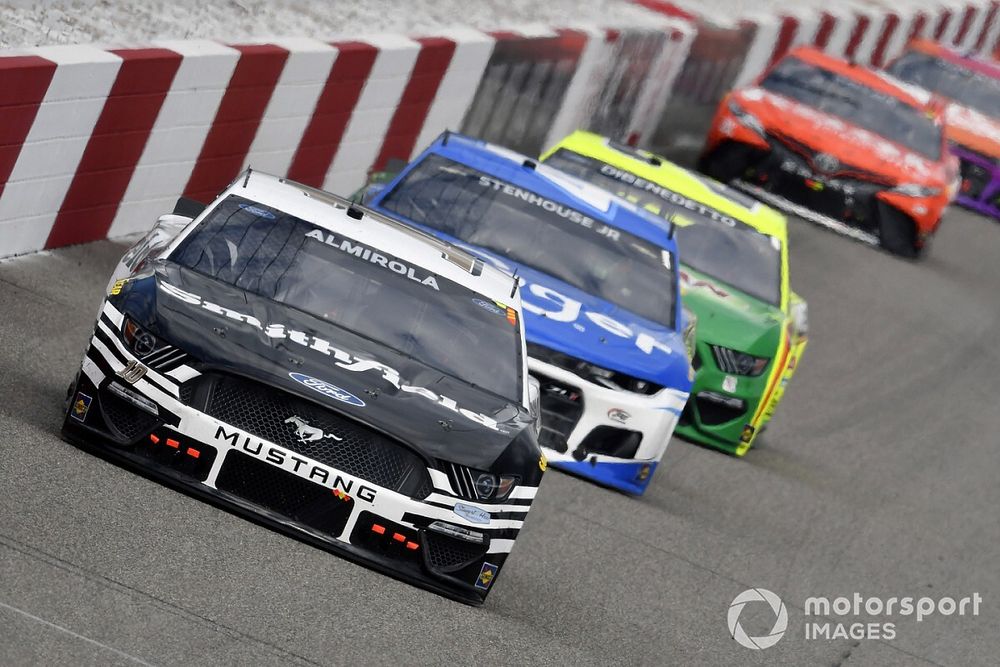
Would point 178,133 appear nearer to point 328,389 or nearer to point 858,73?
point 328,389

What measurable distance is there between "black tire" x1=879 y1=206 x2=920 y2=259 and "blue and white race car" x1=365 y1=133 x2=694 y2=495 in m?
8.85

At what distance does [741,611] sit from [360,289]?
8.25 ft

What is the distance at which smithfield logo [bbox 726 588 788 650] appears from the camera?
8.55 m

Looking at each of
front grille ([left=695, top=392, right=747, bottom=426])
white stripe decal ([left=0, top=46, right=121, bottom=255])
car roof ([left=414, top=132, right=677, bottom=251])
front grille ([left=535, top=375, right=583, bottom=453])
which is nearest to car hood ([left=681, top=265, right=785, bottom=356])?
front grille ([left=695, top=392, right=747, bottom=426])

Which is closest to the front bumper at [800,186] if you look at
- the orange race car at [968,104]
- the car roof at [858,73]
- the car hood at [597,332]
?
the car roof at [858,73]

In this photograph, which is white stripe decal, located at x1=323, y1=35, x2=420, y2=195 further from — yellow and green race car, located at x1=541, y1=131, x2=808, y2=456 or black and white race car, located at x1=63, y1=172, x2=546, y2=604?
black and white race car, located at x1=63, y1=172, x2=546, y2=604

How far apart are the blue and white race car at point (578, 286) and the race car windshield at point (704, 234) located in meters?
0.98

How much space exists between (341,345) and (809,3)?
25.4 metres

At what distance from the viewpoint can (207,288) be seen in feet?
24.6

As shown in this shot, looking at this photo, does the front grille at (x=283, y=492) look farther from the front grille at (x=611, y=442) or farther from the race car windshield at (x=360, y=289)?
the front grille at (x=611, y=442)

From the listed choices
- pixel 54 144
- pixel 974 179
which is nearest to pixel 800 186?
pixel 974 179

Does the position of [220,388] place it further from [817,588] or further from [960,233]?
[960,233]

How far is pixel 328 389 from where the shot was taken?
7.07 m

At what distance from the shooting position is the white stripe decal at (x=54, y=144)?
1007cm
